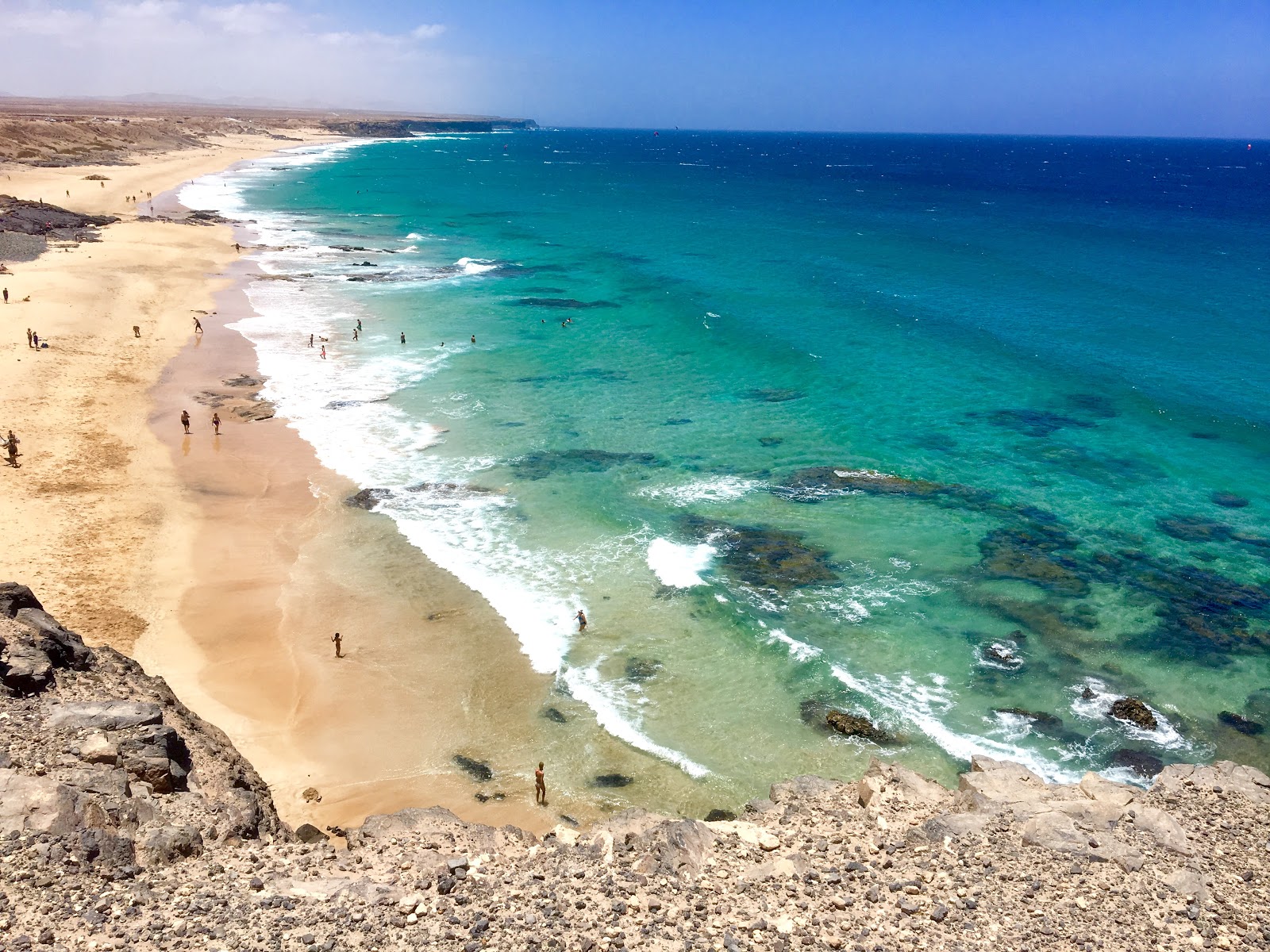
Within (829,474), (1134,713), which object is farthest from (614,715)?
(829,474)

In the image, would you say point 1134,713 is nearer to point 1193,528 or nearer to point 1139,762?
point 1139,762

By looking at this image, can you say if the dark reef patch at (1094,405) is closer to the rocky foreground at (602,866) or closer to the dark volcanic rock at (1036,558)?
the dark volcanic rock at (1036,558)

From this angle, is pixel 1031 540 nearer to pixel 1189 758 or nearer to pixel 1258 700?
pixel 1258 700

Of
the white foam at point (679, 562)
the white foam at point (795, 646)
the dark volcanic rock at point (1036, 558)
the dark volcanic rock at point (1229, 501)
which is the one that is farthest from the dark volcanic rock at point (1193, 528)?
the white foam at point (679, 562)

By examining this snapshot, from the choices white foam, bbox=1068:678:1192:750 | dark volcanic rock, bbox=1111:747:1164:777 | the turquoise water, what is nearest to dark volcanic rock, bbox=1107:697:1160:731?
white foam, bbox=1068:678:1192:750

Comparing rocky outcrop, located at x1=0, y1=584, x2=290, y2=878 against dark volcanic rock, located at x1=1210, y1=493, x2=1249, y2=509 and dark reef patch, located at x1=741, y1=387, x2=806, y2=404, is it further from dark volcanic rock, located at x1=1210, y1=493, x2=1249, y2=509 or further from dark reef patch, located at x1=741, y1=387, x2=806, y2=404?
dark volcanic rock, located at x1=1210, y1=493, x2=1249, y2=509

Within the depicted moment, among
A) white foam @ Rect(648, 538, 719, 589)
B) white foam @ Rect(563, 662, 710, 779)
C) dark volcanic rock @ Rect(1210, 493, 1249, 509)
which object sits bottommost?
white foam @ Rect(563, 662, 710, 779)
